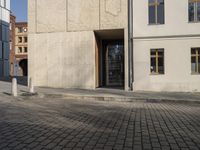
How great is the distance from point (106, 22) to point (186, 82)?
6.88m

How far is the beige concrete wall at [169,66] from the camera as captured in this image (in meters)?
19.9

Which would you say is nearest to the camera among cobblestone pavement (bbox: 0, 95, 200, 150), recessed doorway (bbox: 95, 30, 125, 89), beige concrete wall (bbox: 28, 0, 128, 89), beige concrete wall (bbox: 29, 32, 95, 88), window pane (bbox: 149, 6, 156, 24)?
cobblestone pavement (bbox: 0, 95, 200, 150)

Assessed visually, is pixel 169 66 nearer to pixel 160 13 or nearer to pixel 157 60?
pixel 157 60

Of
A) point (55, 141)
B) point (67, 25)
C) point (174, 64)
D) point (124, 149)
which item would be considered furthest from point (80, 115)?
point (67, 25)

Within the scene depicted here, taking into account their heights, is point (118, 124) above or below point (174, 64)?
below

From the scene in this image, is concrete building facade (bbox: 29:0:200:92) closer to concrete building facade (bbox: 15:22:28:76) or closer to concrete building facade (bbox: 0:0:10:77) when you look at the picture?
concrete building facade (bbox: 0:0:10:77)

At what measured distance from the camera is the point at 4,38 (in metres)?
47.7

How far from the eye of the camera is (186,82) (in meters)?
19.9

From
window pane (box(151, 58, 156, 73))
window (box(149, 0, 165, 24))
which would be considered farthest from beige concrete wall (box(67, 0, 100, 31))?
window pane (box(151, 58, 156, 73))

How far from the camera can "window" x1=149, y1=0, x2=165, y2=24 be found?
67.7ft

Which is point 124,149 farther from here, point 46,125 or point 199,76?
point 199,76

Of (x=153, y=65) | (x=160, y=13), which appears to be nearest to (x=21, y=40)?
(x=160, y=13)

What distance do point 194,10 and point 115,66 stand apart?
331 inches

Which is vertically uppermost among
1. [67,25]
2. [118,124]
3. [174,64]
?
[67,25]
